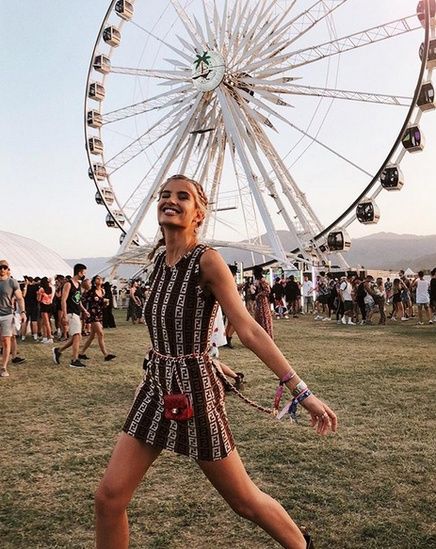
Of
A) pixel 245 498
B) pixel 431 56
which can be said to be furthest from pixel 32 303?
pixel 431 56

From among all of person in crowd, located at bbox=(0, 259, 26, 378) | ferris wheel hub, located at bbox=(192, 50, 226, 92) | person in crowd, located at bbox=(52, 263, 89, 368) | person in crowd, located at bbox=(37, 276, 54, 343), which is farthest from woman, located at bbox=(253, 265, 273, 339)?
ferris wheel hub, located at bbox=(192, 50, 226, 92)

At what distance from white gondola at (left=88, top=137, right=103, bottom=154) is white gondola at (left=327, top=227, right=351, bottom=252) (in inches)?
570

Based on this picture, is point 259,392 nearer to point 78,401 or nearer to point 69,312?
point 78,401

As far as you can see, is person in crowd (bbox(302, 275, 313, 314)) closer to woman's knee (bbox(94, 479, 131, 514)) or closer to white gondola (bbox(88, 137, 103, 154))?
white gondola (bbox(88, 137, 103, 154))

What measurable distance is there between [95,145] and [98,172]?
164 cm

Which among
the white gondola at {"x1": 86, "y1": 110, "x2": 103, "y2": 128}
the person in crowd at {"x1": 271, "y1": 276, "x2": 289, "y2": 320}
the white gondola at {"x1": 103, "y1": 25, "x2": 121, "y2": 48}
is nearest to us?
the person in crowd at {"x1": 271, "y1": 276, "x2": 289, "y2": 320}

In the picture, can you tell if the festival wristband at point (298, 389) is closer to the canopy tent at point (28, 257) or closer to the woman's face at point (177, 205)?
the woman's face at point (177, 205)

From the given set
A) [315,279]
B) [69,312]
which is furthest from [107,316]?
[315,279]

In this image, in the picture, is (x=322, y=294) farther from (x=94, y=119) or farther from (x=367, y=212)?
(x=94, y=119)

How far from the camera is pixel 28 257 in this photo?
4512 cm

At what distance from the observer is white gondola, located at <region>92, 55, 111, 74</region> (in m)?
29.6

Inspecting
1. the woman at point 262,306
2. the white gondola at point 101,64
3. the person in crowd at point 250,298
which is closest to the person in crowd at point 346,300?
the person in crowd at point 250,298

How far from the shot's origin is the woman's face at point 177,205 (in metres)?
2.45

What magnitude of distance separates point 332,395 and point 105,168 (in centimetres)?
2744
